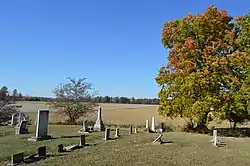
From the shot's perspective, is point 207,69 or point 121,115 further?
point 121,115

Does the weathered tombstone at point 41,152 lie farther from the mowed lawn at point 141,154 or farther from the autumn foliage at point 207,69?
the autumn foliage at point 207,69

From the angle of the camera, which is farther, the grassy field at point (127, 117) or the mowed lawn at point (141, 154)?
the grassy field at point (127, 117)

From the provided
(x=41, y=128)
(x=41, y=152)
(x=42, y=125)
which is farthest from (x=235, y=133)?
(x=41, y=152)

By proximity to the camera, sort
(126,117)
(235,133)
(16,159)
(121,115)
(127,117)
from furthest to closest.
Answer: (121,115)
(127,117)
(126,117)
(235,133)
(16,159)

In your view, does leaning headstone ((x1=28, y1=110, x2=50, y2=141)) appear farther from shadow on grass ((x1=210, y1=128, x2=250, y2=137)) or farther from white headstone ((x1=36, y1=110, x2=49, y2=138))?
shadow on grass ((x1=210, y1=128, x2=250, y2=137))

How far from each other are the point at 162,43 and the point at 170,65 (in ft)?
9.44

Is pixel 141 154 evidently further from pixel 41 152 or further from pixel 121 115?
pixel 121 115

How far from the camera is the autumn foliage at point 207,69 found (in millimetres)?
28781

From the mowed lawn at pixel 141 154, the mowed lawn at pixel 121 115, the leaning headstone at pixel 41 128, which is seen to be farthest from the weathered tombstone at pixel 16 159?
the mowed lawn at pixel 121 115

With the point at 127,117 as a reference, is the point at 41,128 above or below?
below

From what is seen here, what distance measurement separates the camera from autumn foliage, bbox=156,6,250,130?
28.8 meters

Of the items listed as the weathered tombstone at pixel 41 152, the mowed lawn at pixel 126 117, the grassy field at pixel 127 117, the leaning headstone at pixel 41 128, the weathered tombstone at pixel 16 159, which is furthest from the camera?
the mowed lawn at pixel 126 117

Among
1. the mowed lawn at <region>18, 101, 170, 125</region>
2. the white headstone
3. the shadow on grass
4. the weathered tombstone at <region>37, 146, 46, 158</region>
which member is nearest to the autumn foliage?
the shadow on grass

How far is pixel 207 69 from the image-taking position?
29.8m
